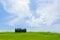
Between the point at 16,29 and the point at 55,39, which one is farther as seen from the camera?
the point at 16,29

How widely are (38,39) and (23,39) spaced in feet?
16.3

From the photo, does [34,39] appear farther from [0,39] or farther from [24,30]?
[24,30]

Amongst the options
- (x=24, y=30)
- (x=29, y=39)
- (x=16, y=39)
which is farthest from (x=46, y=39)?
(x=24, y=30)

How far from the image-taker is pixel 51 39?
5694 centimetres

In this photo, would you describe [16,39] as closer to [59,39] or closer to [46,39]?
[46,39]

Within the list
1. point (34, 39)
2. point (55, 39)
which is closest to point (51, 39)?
point (55, 39)

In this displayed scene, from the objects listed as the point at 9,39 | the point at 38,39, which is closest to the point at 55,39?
the point at 38,39

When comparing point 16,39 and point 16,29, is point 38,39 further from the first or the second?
A: point 16,29

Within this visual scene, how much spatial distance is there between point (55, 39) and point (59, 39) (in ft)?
4.88

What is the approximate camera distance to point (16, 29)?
85438 mm

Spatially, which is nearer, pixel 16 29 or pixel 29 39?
pixel 29 39

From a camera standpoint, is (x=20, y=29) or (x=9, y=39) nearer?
(x=9, y=39)

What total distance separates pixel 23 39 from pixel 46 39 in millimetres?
7770

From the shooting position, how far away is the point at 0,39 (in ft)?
180
